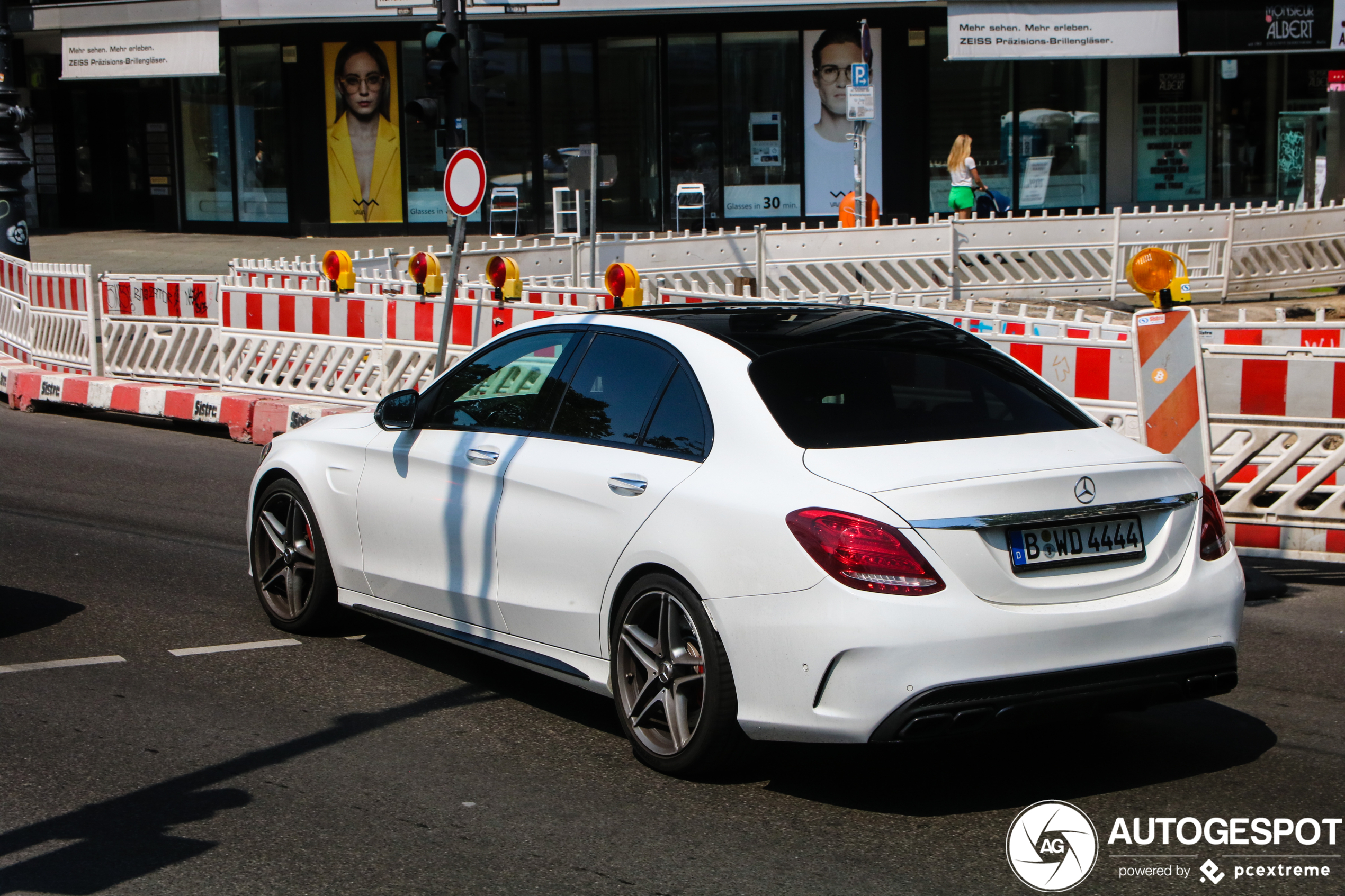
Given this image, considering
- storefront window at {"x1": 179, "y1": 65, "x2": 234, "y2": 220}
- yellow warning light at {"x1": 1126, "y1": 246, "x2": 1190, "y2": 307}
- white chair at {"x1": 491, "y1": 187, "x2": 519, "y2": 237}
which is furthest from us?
storefront window at {"x1": 179, "y1": 65, "x2": 234, "y2": 220}

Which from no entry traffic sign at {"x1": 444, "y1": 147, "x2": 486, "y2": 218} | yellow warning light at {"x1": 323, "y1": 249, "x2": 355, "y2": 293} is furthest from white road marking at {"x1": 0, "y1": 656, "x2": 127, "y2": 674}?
yellow warning light at {"x1": 323, "y1": 249, "x2": 355, "y2": 293}

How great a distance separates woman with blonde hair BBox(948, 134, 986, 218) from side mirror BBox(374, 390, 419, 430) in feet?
60.0

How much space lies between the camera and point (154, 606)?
718 cm

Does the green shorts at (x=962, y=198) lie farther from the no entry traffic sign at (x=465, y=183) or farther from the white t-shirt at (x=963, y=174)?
the no entry traffic sign at (x=465, y=183)

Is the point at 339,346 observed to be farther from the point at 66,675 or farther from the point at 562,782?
the point at 562,782

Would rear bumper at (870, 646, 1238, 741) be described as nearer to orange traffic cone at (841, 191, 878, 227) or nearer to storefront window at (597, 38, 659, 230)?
orange traffic cone at (841, 191, 878, 227)

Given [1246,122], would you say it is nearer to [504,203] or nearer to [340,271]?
[504,203]

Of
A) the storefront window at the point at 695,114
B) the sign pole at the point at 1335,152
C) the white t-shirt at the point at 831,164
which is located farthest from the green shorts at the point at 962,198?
the storefront window at the point at 695,114

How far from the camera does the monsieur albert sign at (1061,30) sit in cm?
2748

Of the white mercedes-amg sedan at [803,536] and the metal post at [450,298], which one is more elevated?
the metal post at [450,298]

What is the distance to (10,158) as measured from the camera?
55.6 ft

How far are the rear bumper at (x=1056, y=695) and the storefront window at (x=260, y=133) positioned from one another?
89.0 ft
